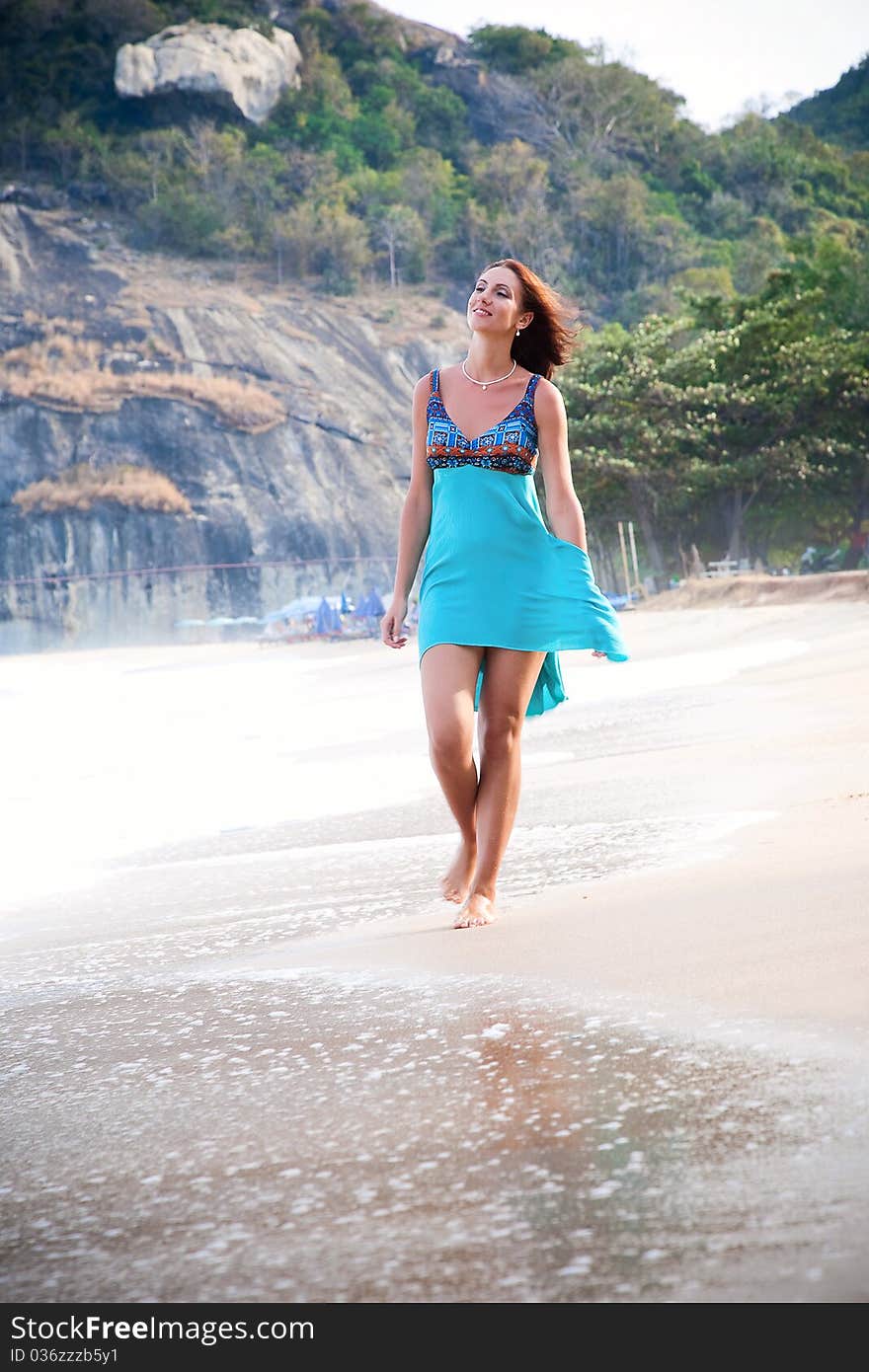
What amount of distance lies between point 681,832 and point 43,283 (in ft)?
A: 209

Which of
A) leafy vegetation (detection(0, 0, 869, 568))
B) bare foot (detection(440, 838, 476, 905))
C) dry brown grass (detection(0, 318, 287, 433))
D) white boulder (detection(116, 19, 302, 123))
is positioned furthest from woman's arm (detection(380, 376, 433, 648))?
white boulder (detection(116, 19, 302, 123))

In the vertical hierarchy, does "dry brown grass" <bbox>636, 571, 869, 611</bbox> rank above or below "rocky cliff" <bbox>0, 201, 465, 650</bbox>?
below

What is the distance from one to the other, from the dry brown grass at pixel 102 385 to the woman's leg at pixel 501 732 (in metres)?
53.7

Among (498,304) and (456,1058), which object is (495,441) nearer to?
(498,304)

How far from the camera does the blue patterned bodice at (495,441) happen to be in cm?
343

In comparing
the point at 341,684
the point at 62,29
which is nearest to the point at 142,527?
the point at 341,684

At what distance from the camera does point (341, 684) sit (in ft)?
61.3

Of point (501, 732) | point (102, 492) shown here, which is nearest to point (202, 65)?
point (102, 492)

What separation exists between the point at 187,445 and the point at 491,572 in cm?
5362

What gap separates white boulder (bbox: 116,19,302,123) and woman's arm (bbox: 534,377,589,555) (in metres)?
85.3

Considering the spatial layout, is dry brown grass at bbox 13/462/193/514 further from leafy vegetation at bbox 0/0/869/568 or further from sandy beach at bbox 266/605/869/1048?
sandy beach at bbox 266/605/869/1048

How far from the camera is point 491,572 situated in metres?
3.38

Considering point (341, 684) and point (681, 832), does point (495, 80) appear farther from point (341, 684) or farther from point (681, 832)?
point (681, 832)

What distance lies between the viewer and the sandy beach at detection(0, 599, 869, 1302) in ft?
4.66
